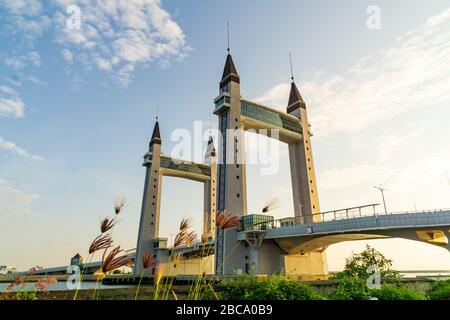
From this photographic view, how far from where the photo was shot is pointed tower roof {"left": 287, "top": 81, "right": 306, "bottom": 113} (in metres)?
60.9

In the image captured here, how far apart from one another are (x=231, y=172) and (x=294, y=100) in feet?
87.5

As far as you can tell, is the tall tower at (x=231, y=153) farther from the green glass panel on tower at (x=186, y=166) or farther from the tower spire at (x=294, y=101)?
the green glass panel on tower at (x=186, y=166)

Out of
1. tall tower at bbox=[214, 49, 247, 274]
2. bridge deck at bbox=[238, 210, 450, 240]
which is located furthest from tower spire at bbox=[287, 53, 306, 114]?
bridge deck at bbox=[238, 210, 450, 240]

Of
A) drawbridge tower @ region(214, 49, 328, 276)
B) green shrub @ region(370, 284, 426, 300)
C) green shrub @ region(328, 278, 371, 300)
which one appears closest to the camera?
green shrub @ region(328, 278, 371, 300)

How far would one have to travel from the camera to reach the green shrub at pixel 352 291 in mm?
10047

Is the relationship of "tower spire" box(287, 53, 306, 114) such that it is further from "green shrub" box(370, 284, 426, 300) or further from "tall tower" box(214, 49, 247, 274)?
"green shrub" box(370, 284, 426, 300)

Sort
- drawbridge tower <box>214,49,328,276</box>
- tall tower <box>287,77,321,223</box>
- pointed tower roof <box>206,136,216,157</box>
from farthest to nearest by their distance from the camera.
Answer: pointed tower roof <box>206,136,216,157</box>
tall tower <box>287,77,321,223</box>
drawbridge tower <box>214,49,328,276</box>

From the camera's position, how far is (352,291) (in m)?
10.5

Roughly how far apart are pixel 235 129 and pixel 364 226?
2472cm

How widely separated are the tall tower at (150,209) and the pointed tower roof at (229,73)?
33.1 metres

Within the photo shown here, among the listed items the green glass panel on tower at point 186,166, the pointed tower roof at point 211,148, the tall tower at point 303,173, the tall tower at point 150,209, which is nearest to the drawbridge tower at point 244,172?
the tall tower at point 303,173

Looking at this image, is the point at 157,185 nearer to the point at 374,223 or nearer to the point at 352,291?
the point at 374,223

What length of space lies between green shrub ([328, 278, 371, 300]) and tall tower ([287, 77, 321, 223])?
3694 cm

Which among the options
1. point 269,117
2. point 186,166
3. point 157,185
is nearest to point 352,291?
point 269,117
